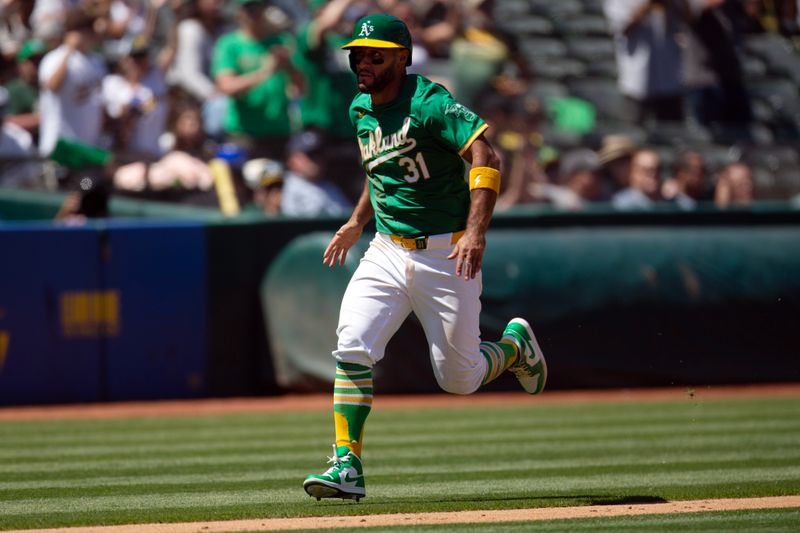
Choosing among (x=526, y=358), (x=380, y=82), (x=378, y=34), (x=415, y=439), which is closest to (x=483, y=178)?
(x=380, y=82)

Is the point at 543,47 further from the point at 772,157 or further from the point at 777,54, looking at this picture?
the point at 772,157

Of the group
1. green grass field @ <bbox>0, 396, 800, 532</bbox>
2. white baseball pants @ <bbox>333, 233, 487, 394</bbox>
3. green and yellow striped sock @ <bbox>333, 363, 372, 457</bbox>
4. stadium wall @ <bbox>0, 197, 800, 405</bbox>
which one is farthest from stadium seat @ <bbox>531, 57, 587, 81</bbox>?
green and yellow striped sock @ <bbox>333, 363, 372, 457</bbox>

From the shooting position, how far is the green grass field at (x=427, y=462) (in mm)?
5781

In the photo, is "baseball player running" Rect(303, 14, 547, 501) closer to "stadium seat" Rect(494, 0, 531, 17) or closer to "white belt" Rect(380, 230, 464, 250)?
"white belt" Rect(380, 230, 464, 250)

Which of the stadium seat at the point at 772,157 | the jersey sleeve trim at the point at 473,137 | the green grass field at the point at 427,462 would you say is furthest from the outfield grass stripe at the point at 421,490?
the stadium seat at the point at 772,157

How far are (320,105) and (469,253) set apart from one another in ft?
26.4

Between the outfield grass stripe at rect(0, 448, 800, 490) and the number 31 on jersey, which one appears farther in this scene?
the outfield grass stripe at rect(0, 448, 800, 490)

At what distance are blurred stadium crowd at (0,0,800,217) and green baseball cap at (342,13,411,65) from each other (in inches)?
263

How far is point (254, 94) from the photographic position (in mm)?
13305

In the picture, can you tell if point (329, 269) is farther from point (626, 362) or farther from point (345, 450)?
point (345, 450)

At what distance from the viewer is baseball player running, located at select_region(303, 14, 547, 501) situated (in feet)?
18.9

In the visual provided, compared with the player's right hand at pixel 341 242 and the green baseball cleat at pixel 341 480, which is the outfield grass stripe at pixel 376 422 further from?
the green baseball cleat at pixel 341 480

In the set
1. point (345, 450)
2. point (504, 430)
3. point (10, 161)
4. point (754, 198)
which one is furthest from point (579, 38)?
point (345, 450)

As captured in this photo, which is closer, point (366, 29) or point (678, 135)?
point (366, 29)
